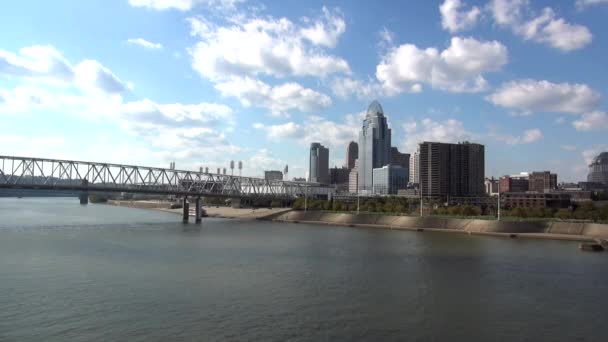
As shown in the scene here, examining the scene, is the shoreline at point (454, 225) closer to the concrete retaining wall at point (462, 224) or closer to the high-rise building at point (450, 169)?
the concrete retaining wall at point (462, 224)

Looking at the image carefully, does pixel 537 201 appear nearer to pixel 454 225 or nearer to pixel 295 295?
pixel 454 225

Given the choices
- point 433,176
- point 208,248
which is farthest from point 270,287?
point 433,176

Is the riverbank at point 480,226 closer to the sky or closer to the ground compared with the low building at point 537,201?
closer to the ground

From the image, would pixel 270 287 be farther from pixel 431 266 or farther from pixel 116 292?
pixel 431 266

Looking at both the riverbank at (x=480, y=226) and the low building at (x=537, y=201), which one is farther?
the low building at (x=537, y=201)

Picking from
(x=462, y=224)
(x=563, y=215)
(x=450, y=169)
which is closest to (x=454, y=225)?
(x=462, y=224)

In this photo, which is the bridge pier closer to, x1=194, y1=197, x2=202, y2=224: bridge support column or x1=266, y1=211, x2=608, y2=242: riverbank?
x1=194, y1=197, x2=202, y2=224: bridge support column

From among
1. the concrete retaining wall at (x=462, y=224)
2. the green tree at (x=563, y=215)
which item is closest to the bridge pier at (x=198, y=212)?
the concrete retaining wall at (x=462, y=224)
